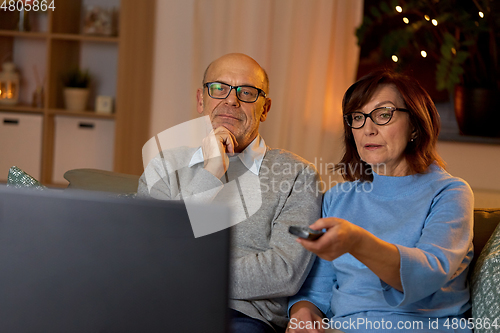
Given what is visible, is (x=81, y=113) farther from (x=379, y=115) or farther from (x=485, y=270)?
(x=485, y=270)

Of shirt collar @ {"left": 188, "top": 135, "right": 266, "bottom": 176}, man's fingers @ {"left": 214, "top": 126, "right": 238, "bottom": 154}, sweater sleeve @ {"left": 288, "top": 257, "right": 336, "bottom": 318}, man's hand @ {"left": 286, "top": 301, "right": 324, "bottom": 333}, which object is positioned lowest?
man's hand @ {"left": 286, "top": 301, "right": 324, "bottom": 333}

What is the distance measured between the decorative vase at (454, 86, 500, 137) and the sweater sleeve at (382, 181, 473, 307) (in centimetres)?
167

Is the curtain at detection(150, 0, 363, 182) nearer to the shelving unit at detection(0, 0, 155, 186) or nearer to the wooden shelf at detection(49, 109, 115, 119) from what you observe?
the shelving unit at detection(0, 0, 155, 186)

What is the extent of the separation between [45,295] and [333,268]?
93 cm

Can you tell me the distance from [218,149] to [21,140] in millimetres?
2013

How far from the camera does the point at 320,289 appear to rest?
52.7 inches

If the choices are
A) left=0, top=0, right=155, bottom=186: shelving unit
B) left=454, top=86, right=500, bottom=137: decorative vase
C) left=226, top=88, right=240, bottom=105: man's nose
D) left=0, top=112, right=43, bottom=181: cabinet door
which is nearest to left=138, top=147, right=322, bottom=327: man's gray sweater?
left=226, top=88, right=240, bottom=105: man's nose

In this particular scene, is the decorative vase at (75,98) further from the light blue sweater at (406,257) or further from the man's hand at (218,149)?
the light blue sweater at (406,257)

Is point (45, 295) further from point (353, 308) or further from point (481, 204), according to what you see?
point (481, 204)

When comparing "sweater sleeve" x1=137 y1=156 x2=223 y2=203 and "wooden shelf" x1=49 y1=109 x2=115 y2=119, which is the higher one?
"wooden shelf" x1=49 y1=109 x2=115 y2=119

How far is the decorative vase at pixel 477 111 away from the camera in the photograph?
2.63m

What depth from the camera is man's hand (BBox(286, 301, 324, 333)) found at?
1183 mm

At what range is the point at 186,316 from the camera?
518mm

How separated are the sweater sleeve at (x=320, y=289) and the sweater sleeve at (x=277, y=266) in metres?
0.06
